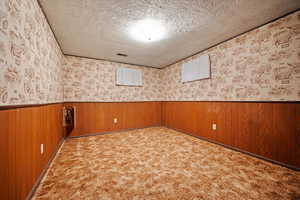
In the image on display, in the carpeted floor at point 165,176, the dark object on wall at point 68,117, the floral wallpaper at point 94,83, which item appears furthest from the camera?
the floral wallpaper at point 94,83

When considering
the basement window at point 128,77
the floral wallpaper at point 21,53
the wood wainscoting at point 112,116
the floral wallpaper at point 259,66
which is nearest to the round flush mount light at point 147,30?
the floral wallpaper at point 21,53

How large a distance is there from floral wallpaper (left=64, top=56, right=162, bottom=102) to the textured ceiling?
0.63m

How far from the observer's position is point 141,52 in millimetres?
3012

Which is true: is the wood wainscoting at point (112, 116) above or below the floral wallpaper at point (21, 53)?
below

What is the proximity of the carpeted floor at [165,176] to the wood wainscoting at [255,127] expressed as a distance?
0.67 ft

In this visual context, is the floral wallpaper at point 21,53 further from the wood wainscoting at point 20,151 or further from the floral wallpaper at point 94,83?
the floral wallpaper at point 94,83

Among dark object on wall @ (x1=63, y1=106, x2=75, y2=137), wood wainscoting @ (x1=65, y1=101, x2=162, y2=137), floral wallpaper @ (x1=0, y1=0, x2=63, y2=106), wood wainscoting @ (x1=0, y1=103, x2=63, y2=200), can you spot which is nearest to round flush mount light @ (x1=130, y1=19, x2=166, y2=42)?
floral wallpaper @ (x1=0, y1=0, x2=63, y2=106)

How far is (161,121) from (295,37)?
12.0 feet

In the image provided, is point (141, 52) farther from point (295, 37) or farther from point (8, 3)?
point (295, 37)

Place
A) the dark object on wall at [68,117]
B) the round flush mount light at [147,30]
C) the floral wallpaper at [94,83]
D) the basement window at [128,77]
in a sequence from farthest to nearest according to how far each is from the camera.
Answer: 1. the basement window at [128,77]
2. the floral wallpaper at [94,83]
3. the dark object on wall at [68,117]
4. the round flush mount light at [147,30]

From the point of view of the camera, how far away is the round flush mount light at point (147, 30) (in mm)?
1854

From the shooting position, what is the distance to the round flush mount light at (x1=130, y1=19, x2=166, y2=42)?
1.85 meters

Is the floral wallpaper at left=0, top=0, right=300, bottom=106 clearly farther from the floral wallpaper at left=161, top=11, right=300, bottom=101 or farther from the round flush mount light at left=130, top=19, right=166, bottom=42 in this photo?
the round flush mount light at left=130, top=19, right=166, bottom=42

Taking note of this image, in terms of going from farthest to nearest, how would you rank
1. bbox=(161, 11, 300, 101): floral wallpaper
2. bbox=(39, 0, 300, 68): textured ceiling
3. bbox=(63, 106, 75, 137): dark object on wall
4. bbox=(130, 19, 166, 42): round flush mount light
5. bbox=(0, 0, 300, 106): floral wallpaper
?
bbox=(63, 106, 75, 137): dark object on wall < bbox=(130, 19, 166, 42): round flush mount light < bbox=(161, 11, 300, 101): floral wallpaper < bbox=(39, 0, 300, 68): textured ceiling < bbox=(0, 0, 300, 106): floral wallpaper
